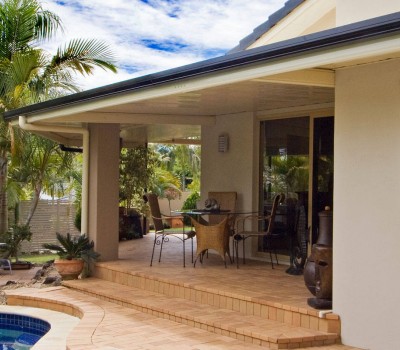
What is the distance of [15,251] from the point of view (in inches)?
556

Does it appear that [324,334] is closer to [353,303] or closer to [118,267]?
[353,303]

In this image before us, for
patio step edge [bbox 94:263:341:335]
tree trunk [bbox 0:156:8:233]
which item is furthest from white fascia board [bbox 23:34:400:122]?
tree trunk [bbox 0:156:8:233]

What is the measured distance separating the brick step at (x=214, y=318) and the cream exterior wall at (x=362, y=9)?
11.5 feet

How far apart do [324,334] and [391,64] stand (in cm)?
294

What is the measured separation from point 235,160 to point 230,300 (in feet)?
14.1

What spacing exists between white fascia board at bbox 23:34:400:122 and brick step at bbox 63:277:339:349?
2.76 m

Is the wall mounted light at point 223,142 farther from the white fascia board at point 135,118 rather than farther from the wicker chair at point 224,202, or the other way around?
the wicker chair at point 224,202

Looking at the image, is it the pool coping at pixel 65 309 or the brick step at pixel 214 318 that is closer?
the brick step at pixel 214 318

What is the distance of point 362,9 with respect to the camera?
6633 mm

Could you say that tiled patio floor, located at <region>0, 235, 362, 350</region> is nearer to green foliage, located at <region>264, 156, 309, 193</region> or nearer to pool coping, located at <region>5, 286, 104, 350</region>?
pool coping, located at <region>5, 286, 104, 350</region>

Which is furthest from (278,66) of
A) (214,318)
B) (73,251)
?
(73,251)

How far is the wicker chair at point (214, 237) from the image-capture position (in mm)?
9828

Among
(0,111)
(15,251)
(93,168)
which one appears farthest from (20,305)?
(0,111)

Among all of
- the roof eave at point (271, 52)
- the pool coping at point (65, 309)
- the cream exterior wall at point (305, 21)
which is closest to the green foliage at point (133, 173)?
the cream exterior wall at point (305, 21)
